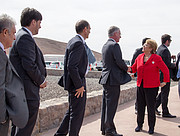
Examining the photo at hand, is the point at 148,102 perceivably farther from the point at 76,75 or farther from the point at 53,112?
the point at 76,75

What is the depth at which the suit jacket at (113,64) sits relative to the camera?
4.62m

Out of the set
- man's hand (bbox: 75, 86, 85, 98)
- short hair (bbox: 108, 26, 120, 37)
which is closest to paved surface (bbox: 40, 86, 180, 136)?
man's hand (bbox: 75, 86, 85, 98)

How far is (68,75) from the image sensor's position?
12.5ft

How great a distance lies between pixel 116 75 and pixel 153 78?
29.9 inches

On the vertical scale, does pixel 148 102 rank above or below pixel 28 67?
below

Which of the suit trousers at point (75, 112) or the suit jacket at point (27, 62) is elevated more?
the suit jacket at point (27, 62)

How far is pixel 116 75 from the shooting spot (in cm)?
466

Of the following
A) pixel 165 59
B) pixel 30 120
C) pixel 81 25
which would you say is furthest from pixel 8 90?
pixel 165 59

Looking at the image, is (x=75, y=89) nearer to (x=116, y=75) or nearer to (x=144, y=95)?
(x=116, y=75)

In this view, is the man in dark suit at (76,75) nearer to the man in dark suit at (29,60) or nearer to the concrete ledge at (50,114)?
the man in dark suit at (29,60)

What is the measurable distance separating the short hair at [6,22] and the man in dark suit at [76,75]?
1.35m

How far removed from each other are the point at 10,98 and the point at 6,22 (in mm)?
686

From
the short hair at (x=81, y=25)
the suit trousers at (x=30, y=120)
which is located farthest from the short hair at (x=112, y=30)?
the suit trousers at (x=30, y=120)

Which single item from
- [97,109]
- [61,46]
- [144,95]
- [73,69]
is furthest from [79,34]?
[61,46]
